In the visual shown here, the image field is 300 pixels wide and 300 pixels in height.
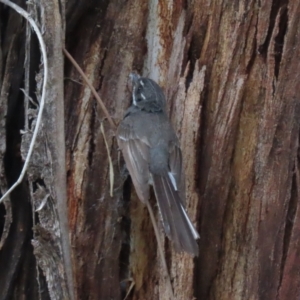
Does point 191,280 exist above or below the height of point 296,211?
below

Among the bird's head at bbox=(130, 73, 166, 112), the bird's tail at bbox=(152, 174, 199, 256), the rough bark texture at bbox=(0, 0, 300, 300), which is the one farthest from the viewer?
the bird's head at bbox=(130, 73, 166, 112)

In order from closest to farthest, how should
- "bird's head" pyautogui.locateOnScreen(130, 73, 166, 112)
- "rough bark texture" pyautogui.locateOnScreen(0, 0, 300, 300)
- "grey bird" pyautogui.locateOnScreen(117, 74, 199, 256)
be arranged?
"grey bird" pyautogui.locateOnScreen(117, 74, 199, 256) → "rough bark texture" pyautogui.locateOnScreen(0, 0, 300, 300) → "bird's head" pyautogui.locateOnScreen(130, 73, 166, 112)

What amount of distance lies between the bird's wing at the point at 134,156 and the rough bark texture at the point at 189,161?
6 cm

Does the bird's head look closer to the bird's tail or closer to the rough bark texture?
the rough bark texture

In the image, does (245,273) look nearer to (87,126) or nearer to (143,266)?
(143,266)

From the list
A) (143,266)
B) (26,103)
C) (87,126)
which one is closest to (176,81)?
(87,126)

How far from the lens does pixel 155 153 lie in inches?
132

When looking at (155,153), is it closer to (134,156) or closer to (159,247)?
(134,156)

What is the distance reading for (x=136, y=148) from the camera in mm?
3338

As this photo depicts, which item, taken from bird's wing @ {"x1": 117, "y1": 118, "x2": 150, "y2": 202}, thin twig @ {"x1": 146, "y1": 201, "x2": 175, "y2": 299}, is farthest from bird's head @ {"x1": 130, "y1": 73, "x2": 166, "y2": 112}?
thin twig @ {"x1": 146, "y1": 201, "x2": 175, "y2": 299}

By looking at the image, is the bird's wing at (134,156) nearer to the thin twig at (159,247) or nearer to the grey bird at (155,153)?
the grey bird at (155,153)

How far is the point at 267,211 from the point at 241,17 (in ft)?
3.19

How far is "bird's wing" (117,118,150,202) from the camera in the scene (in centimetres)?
306

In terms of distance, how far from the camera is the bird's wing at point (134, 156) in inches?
121
